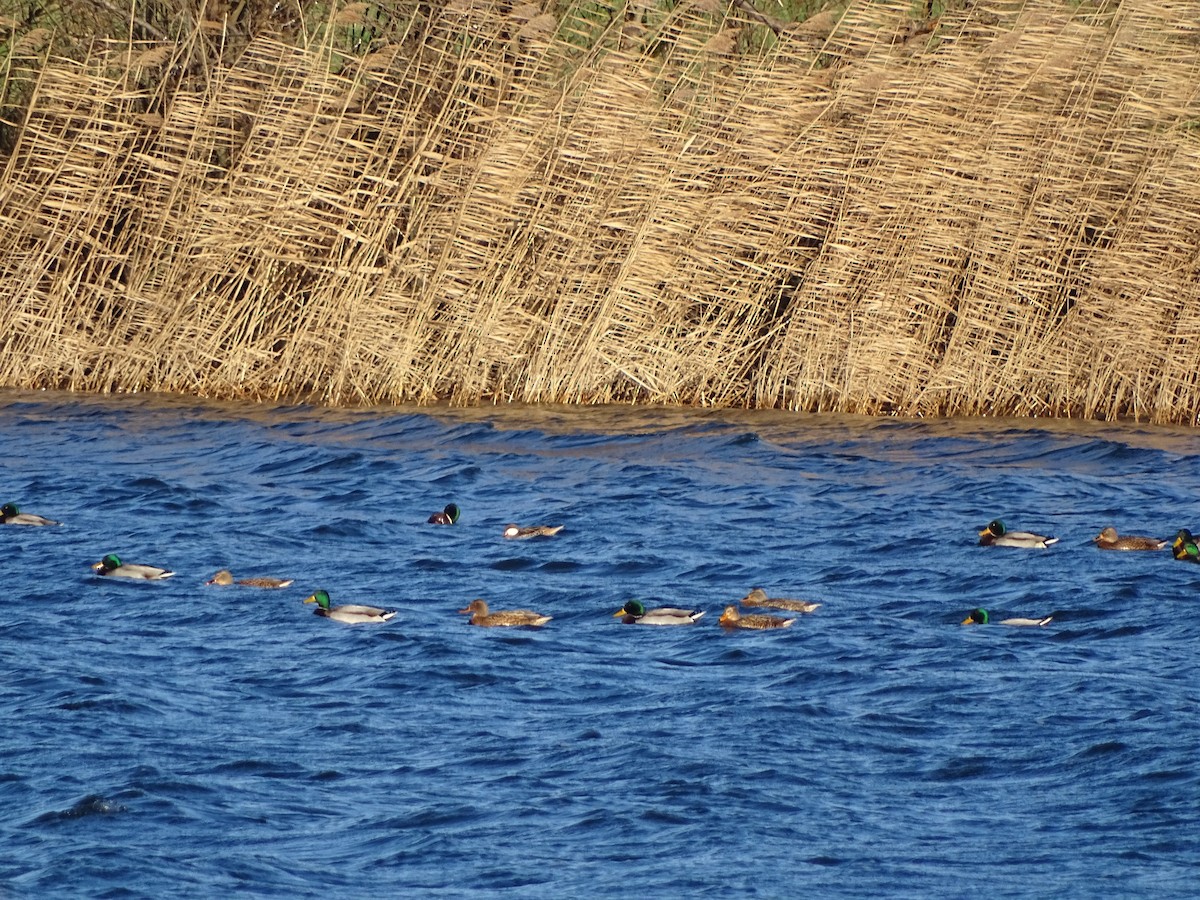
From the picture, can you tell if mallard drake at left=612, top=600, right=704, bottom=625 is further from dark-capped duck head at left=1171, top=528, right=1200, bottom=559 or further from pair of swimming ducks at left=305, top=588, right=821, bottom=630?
dark-capped duck head at left=1171, top=528, right=1200, bottom=559

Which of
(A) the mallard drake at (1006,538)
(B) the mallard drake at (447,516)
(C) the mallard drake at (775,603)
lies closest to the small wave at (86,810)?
(C) the mallard drake at (775,603)

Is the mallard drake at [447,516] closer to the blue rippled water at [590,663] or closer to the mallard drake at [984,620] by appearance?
the blue rippled water at [590,663]

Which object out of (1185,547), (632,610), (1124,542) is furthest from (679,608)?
(1185,547)

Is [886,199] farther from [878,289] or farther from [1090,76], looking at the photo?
[1090,76]

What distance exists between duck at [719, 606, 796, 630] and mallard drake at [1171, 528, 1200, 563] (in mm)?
3368

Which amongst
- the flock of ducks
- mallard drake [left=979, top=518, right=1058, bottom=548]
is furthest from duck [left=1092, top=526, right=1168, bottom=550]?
mallard drake [left=979, top=518, right=1058, bottom=548]

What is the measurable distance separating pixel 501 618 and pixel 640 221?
7079 millimetres

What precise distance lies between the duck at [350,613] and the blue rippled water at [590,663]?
0.11 meters

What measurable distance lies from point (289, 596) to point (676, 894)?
6053 mm

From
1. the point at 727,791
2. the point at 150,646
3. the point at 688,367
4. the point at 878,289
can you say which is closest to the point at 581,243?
the point at 688,367

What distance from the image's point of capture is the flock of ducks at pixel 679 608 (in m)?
13.0

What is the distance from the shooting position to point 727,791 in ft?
32.0

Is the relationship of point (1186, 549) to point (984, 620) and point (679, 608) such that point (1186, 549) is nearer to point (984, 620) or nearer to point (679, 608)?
point (984, 620)

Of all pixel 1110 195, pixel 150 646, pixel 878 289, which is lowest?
pixel 150 646
